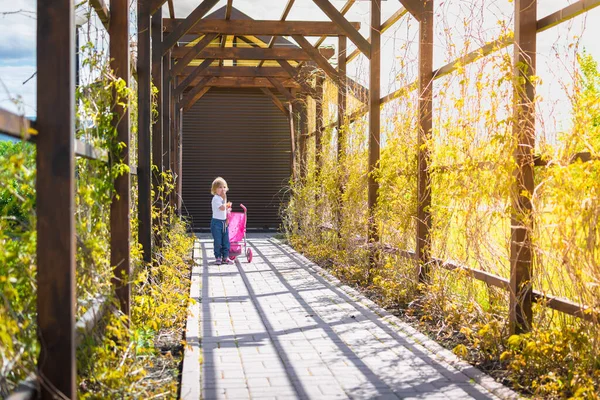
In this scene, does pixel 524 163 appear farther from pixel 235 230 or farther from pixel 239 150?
pixel 239 150

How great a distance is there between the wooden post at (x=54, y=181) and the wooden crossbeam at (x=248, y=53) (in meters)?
9.68

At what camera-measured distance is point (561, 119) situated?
170 inches

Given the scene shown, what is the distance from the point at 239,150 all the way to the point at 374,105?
10223mm

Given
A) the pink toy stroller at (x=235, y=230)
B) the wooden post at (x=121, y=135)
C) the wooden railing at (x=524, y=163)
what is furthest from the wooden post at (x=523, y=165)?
the pink toy stroller at (x=235, y=230)

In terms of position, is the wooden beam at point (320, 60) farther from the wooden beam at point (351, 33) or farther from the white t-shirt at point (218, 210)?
the white t-shirt at point (218, 210)

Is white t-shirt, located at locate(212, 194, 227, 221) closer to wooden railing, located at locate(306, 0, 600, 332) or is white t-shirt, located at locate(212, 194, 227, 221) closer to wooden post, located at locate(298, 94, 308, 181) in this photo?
wooden post, located at locate(298, 94, 308, 181)

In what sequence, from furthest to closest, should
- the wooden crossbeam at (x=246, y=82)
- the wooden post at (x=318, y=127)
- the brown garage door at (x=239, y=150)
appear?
the brown garage door at (x=239, y=150), the wooden crossbeam at (x=246, y=82), the wooden post at (x=318, y=127)

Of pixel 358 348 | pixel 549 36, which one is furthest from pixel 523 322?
pixel 549 36

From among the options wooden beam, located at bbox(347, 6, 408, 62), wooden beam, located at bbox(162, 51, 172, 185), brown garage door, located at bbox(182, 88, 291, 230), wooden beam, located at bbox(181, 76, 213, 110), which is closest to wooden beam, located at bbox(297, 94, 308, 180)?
wooden beam, located at bbox(181, 76, 213, 110)

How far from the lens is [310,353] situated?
4.89 metres

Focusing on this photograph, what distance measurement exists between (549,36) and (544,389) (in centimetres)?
215

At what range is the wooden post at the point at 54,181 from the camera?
261 centimetres

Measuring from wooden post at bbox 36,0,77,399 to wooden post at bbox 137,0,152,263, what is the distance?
3499 mm

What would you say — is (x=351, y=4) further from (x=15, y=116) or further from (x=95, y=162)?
(x=15, y=116)
